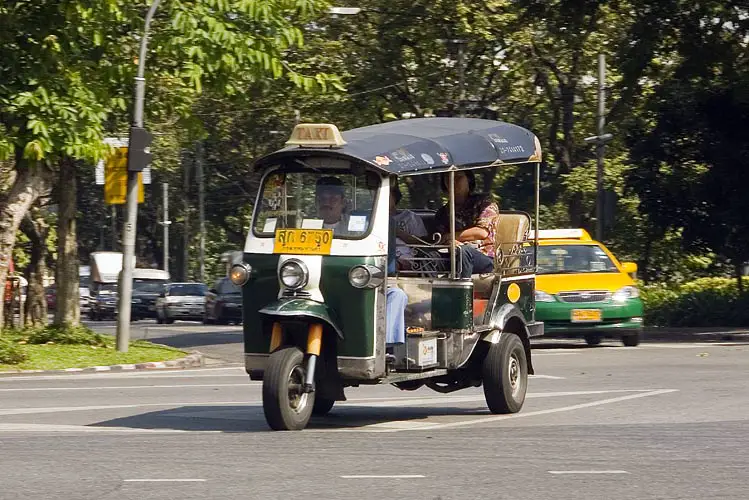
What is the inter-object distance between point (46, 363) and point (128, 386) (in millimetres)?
4005

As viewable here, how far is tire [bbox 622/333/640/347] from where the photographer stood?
22.6 metres

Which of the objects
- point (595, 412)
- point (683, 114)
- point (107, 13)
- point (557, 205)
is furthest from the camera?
point (557, 205)

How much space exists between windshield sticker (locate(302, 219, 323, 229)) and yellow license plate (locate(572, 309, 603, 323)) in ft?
38.1

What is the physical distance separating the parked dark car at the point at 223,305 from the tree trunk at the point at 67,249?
683 inches

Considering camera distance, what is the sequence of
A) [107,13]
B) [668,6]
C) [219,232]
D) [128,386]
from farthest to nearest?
1. [219,232]
2. [668,6]
3. [107,13]
4. [128,386]

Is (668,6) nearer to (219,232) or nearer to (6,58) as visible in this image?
(6,58)

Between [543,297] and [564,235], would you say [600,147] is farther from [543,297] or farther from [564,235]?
[543,297]

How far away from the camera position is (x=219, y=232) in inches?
3140

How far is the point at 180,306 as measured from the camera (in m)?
49.4

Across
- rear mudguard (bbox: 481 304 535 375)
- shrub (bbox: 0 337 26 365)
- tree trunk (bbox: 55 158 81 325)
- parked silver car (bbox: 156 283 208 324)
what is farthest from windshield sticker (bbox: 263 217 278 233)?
parked silver car (bbox: 156 283 208 324)

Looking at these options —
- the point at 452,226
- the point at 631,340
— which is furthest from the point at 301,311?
the point at 631,340

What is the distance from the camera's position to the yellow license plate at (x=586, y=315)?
22.0 metres

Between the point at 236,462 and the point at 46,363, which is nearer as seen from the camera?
the point at 236,462

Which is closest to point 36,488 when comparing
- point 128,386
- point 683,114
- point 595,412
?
point 595,412
